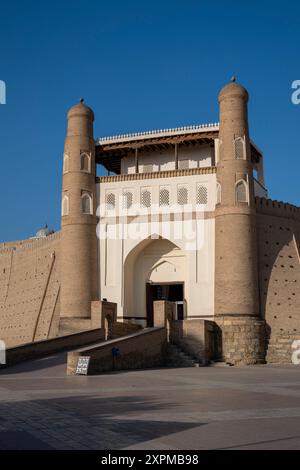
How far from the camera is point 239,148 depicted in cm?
2519

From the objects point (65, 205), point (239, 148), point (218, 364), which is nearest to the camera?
point (218, 364)

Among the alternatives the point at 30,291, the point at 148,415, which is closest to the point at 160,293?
the point at 30,291

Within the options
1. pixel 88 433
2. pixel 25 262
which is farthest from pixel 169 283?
pixel 88 433

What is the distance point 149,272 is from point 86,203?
4075 millimetres

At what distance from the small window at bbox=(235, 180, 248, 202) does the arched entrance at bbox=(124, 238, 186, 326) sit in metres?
3.63

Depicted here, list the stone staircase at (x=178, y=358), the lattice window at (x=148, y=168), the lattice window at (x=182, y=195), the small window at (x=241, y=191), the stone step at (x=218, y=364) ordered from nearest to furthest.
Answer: the stone staircase at (x=178, y=358) → the stone step at (x=218, y=364) → the small window at (x=241, y=191) → the lattice window at (x=182, y=195) → the lattice window at (x=148, y=168)

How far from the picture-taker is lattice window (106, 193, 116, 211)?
88.1 feet

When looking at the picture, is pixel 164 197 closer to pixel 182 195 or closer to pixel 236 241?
pixel 182 195

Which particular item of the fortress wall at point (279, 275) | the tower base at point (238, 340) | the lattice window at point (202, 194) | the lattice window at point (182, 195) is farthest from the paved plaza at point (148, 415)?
the lattice window at point (182, 195)

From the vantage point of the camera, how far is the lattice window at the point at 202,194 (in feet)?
84.4

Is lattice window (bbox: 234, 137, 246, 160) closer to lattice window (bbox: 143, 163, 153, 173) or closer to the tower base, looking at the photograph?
lattice window (bbox: 143, 163, 153, 173)

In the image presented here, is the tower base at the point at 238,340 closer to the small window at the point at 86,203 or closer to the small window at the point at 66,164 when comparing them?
the small window at the point at 86,203

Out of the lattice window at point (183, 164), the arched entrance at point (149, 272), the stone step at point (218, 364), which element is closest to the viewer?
the stone step at point (218, 364)
